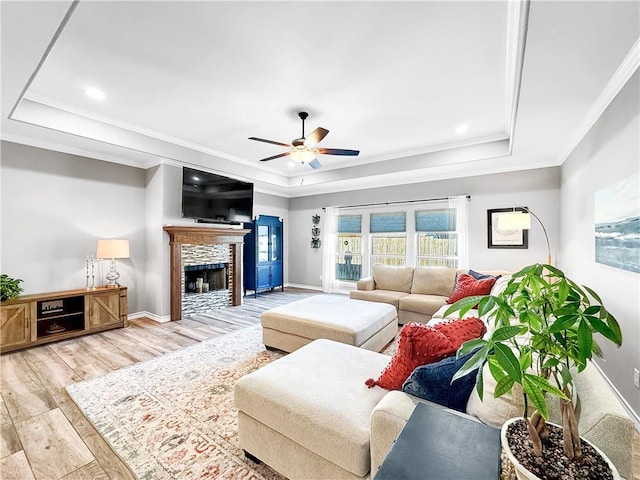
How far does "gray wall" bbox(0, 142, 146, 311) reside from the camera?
11.7 ft

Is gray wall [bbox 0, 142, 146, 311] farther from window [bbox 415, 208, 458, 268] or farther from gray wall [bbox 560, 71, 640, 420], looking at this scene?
gray wall [bbox 560, 71, 640, 420]

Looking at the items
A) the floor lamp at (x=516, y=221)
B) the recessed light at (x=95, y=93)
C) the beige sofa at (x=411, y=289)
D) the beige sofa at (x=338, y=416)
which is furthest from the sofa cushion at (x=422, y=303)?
the recessed light at (x=95, y=93)

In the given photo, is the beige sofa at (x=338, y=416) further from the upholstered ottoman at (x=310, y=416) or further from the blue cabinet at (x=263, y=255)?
the blue cabinet at (x=263, y=255)

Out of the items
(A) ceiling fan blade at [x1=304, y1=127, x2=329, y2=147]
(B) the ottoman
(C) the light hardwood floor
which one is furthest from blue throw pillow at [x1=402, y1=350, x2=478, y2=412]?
(A) ceiling fan blade at [x1=304, y1=127, x2=329, y2=147]

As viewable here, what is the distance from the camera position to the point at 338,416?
53.3 inches

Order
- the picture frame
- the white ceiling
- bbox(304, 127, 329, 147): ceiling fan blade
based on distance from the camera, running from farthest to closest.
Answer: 1. the picture frame
2. bbox(304, 127, 329, 147): ceiling fan blade
3. the white ceiling

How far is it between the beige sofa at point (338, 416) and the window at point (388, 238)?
4.32 metres

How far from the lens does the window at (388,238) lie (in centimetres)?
601

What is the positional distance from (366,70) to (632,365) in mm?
3030

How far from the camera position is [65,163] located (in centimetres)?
397

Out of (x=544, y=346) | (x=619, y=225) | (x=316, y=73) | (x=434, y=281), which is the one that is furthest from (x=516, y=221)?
(x=544, y=346)

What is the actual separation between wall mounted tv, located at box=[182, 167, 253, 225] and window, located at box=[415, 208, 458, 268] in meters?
3.40

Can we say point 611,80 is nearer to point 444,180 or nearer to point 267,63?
point 267,63

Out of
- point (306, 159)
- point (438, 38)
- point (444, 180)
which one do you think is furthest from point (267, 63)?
point (444, 180)
